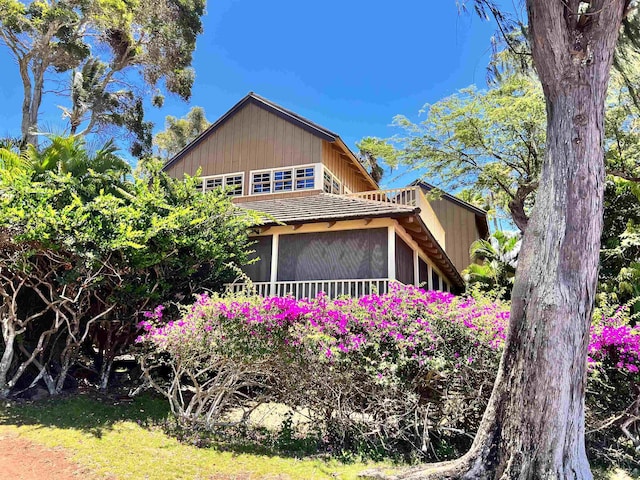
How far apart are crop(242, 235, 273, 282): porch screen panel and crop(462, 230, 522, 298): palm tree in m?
9.21

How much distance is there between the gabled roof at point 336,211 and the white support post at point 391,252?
1.33 feet

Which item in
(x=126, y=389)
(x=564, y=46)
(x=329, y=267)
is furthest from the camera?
(x=329, y=267)

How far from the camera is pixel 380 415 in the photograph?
21.3ft

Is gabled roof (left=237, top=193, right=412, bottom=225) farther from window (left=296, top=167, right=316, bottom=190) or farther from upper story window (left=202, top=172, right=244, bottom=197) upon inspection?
upper story window (left=202, top=172, right=244, bottom=197)

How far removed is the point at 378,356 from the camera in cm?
608

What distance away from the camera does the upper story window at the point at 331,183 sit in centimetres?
1514

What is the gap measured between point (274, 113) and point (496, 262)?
10985 mm

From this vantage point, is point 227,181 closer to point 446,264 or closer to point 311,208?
point 311,208

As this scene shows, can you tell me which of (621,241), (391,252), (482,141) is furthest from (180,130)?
(621,241)

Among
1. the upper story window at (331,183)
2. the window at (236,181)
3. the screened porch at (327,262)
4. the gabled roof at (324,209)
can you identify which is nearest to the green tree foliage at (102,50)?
the window at (236,181)

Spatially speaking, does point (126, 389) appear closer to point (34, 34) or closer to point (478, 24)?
point (478, 24)

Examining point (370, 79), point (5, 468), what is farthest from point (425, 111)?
point (5, 468)

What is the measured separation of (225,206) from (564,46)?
7681 millimetres

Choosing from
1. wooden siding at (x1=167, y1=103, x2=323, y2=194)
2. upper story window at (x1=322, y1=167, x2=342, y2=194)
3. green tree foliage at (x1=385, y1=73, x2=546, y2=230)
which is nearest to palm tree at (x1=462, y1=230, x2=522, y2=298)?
green tree foliage at (x1=385, y1=73, x2=546, y2=230)
